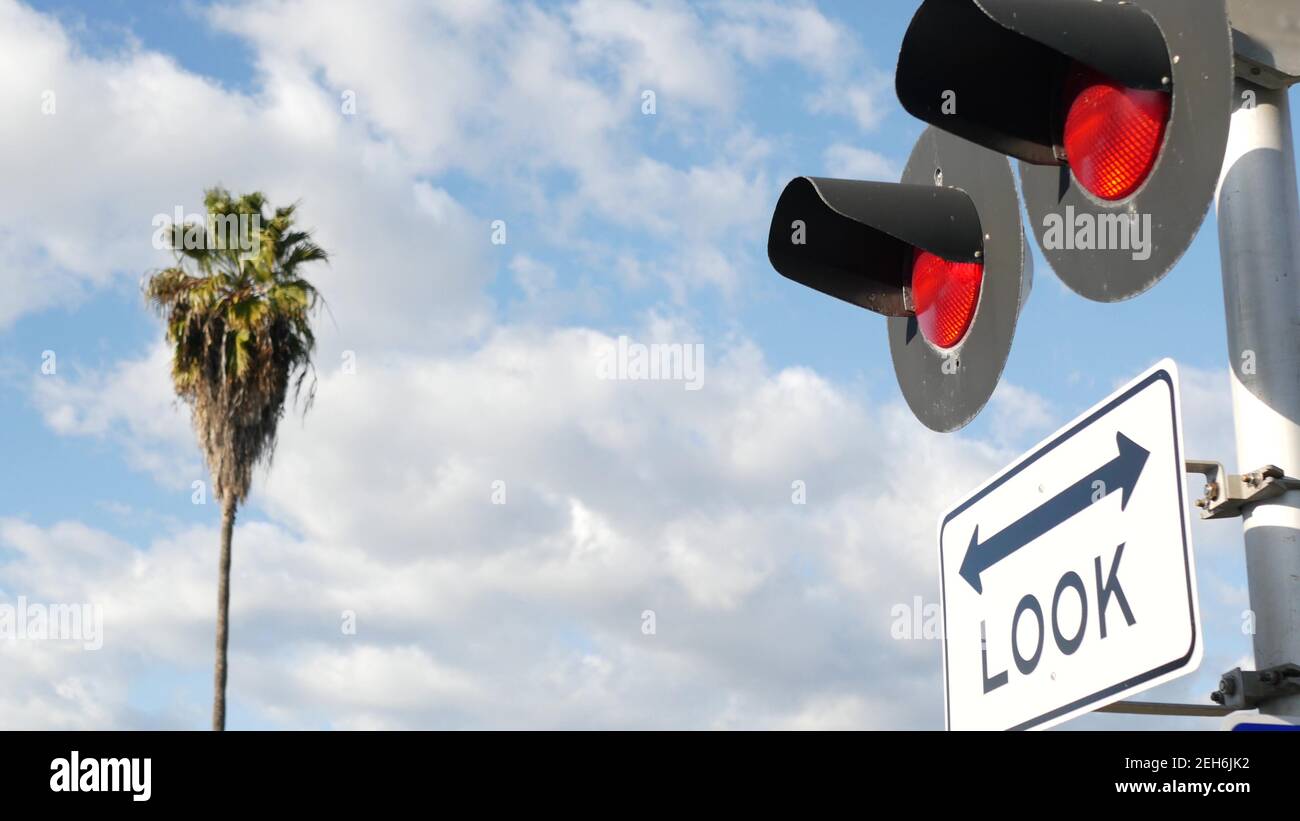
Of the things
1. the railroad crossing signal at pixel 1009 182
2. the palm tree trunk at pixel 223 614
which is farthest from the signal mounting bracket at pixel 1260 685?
the palm tree trunk at pixel 223 614

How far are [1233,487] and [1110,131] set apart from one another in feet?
2.03

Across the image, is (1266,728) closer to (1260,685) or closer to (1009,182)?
(1260,685)

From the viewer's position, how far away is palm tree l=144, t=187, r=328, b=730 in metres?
18.0

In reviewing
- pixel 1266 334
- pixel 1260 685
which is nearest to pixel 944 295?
pixel 1266 334

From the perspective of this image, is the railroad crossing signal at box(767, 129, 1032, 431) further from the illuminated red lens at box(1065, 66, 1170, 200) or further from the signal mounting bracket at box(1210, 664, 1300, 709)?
the signal mounting bracket at box(1210, 664, 1300, 709)

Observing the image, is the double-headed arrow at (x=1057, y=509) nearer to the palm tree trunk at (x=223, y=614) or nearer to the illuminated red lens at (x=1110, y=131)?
the illuminated red lens at (x=1110, y=131)

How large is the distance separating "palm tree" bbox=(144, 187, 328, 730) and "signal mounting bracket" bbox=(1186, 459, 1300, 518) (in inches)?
661

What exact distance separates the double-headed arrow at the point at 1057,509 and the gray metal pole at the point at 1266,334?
0.22 m

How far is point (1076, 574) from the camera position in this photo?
7.01 ft

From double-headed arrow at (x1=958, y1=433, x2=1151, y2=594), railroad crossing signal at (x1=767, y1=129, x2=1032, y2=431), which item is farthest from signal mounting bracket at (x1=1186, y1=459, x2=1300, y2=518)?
railroad crossing signal at (x1=767, y1=129, x2=1032, y2=431)
